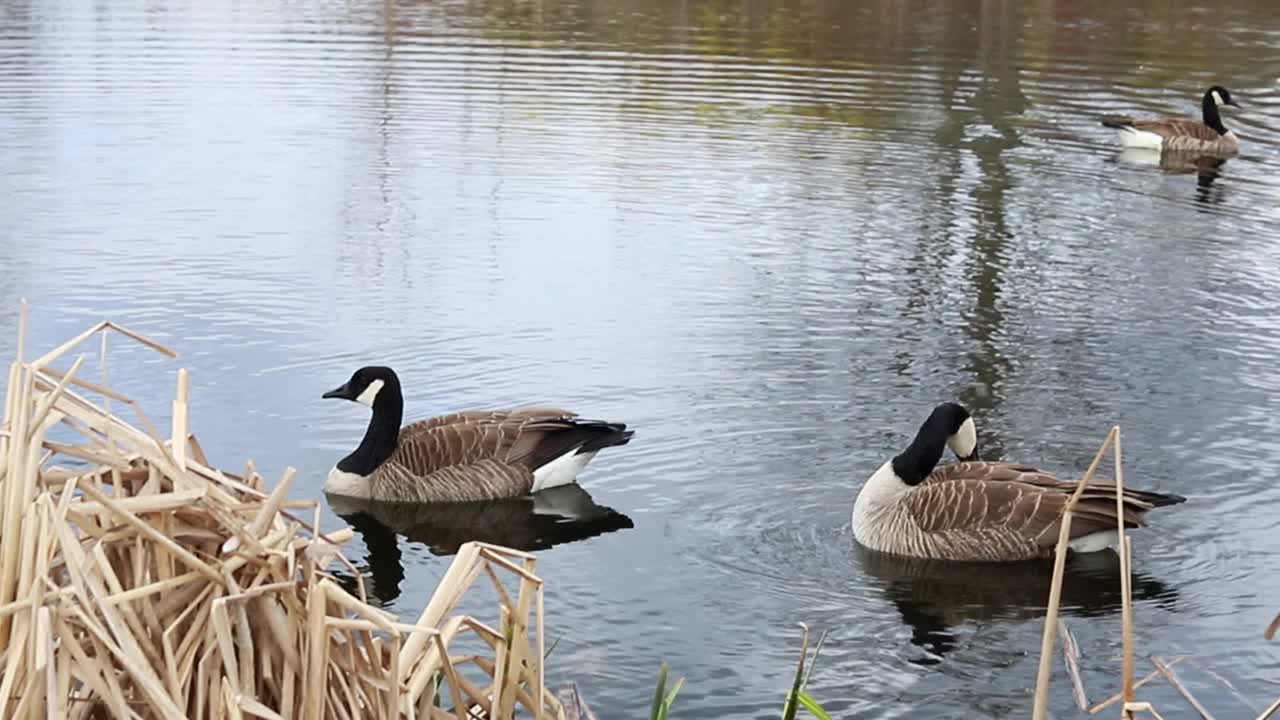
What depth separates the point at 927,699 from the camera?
7777 mm

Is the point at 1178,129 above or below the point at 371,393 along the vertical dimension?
above

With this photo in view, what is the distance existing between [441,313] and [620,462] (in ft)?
12.2

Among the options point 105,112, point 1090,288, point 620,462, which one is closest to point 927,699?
point 620,462

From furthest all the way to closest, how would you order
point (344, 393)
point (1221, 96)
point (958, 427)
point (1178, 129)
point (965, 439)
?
point (1221, 96), point (1178, 129), point (344, 393), point (965, 439), point (958, 427)

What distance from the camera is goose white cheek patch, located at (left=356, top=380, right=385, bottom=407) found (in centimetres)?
1072

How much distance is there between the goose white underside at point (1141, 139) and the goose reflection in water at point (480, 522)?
14584mm

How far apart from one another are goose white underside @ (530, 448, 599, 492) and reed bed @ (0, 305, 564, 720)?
6980 mm

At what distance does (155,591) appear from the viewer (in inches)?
120

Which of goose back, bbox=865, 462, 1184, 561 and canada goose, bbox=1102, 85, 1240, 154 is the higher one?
canada goose, bbox=1102, 85, 1240, 154

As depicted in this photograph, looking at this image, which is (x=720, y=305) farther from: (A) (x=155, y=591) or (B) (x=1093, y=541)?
(A) (x=155, y=591)

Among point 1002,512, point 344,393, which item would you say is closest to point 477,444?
point 344,393

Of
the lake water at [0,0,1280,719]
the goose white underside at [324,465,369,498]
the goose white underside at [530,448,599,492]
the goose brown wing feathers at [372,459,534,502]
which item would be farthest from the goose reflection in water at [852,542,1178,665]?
the goose white underside at [324,465,369,498]

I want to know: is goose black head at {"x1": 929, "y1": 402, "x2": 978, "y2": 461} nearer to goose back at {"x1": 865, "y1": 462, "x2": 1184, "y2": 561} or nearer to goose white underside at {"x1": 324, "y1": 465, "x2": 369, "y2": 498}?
goose back at {"x1": 865, "y1": 462, "x2": 1184, "y2": 561}

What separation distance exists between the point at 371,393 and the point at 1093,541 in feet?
14.3
